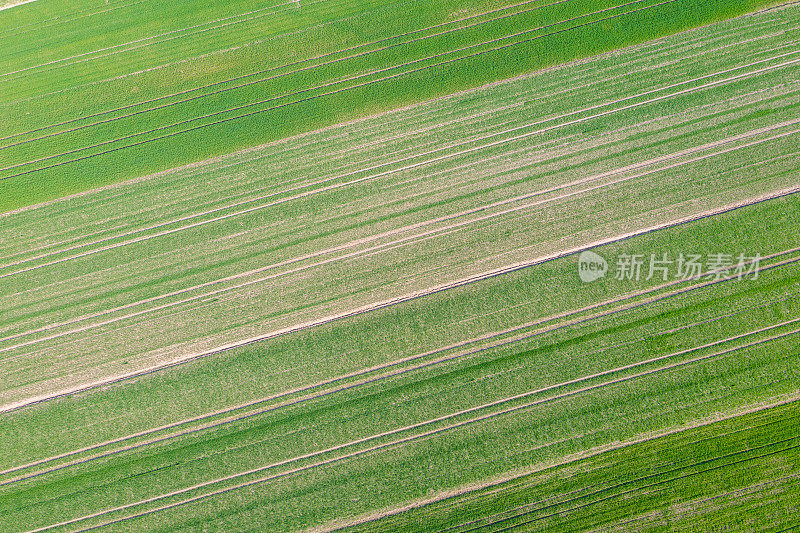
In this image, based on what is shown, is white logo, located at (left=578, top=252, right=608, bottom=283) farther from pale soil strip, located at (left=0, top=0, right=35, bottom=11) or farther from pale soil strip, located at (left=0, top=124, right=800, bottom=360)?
pale soil strip, located at (left=0, top=0, right=35, bottom=11)

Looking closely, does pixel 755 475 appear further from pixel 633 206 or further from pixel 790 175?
pixel 790 175

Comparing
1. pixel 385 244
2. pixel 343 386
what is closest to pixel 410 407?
pixel 343 386

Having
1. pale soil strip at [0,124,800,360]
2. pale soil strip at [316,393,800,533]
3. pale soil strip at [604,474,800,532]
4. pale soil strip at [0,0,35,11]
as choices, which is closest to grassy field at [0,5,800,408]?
pale soil strip at [0,124,800,360]

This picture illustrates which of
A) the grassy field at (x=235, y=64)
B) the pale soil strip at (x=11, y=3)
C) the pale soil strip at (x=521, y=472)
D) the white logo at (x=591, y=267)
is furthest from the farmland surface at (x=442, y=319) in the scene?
the pale soil strip at (x=11, y=3)

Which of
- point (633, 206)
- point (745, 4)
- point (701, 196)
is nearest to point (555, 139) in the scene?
point (633, 206)

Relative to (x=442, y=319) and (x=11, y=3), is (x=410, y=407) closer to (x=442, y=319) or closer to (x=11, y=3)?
(x=442, y=319)
